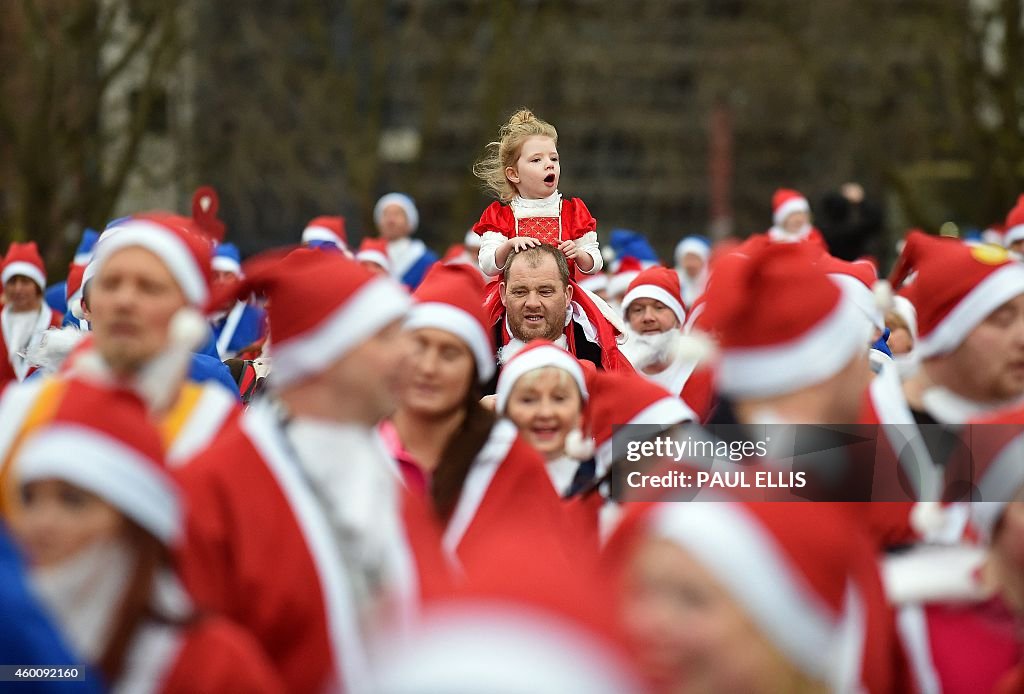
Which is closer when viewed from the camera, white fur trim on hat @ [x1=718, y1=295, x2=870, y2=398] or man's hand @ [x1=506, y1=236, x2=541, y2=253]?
white fur trim on hat @ [x1=718, y1=295, x2=870, y2=398]

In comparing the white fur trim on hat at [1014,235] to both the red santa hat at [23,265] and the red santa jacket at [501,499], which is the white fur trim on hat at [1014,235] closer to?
the red santa hat at [23,265]

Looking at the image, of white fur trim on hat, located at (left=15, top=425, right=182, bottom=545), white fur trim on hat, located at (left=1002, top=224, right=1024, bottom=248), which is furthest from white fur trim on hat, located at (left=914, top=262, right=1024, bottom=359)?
white fur trim on hat, located at (left=1002, top=224, right=1024, bottom=248)

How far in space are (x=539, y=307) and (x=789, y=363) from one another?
363 cm

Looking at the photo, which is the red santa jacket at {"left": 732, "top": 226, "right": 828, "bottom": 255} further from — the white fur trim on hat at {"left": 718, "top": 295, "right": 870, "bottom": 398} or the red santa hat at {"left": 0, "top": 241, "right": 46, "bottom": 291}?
the red santa hat at {"left": 0, "top": 241, "right": 46, "bottom": 291}

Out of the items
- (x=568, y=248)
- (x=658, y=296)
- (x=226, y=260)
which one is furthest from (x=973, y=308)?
(x=226, y=260)

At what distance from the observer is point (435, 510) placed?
530cm

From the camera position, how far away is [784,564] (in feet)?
10.5

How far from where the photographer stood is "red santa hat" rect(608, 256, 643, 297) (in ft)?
45.4

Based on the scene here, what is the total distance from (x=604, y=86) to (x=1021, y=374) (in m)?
30.0

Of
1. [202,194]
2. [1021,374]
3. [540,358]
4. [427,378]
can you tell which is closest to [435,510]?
[427,378]

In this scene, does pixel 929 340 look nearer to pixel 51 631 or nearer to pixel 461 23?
pixel 51 631

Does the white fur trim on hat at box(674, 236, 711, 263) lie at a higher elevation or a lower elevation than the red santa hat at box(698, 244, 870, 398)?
higher

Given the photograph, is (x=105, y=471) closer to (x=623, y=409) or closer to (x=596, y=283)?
→ (x=623, y=409)

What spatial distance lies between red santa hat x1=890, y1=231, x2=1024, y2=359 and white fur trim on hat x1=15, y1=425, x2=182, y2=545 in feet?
8.96
